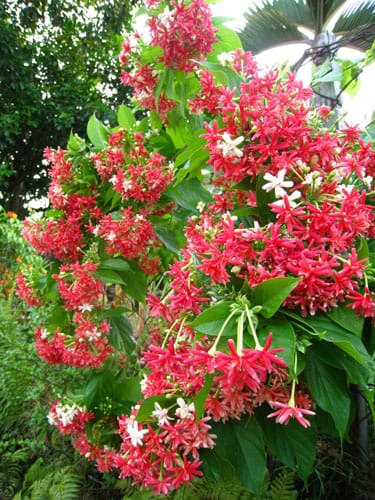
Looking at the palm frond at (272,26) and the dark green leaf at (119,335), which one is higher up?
the palm frond at (272,26)

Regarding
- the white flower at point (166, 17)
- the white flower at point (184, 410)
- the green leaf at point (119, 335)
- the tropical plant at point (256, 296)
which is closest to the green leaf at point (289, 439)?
the tropical plant at point (256, 296)

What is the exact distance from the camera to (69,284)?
1.12m

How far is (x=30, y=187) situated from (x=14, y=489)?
203 inches

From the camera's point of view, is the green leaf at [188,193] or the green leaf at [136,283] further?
the green leaf at [136,283]

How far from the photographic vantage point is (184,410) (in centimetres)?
59

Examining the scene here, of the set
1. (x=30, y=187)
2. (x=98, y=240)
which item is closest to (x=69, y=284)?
(x=98, y=240)

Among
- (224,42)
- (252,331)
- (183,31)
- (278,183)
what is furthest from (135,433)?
(224,42)

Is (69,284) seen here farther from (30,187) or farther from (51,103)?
(30,187)

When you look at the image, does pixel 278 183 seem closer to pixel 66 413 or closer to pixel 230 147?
pixel 230 147

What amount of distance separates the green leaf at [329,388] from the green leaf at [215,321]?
135 mm

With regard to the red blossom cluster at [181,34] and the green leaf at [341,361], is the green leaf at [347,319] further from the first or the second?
the red blossom cluster at [181,34]

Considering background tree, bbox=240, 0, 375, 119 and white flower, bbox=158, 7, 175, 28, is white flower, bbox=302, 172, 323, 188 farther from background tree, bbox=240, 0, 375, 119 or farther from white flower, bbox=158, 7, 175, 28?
background tree, bbox=240, 0, 375, 119

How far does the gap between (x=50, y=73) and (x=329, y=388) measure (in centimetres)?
605

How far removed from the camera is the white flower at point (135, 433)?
626 millimetres
